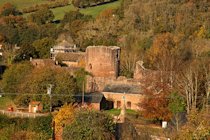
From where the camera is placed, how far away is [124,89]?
129 ft

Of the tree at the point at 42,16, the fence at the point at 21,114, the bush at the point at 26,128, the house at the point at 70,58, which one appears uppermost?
the tree at the point at 42,16

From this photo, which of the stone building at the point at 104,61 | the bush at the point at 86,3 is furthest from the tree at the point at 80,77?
the bush at the point at 86,3

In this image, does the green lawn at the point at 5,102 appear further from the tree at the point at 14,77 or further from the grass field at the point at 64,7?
the grass field at the point at 64,7

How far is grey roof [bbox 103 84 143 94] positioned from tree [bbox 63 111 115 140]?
35.0 feet

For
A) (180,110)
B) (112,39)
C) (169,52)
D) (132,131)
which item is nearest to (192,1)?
(112,39)

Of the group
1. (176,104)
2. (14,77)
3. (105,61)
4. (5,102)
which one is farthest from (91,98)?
(176,104)

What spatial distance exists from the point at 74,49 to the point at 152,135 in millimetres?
27411

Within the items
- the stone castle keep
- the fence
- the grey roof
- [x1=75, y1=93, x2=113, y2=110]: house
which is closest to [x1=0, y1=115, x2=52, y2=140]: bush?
the fence

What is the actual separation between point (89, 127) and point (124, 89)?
39.4 ft

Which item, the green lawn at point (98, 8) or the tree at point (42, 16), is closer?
the tree at point (42, 16)

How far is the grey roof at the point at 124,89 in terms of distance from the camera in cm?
3881

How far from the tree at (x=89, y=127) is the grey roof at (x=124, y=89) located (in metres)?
10.7

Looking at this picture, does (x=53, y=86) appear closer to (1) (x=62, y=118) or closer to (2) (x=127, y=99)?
(2) (x=127, y=99)

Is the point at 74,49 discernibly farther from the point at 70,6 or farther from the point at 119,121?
the point at 70,6
